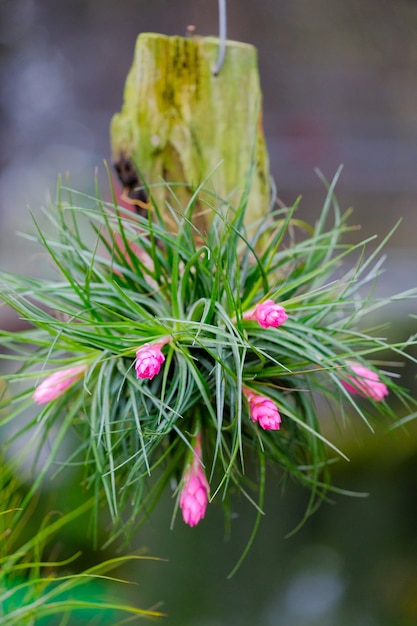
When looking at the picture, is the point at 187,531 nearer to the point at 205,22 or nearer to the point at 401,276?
the point at 401,276

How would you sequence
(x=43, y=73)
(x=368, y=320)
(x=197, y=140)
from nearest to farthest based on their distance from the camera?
1. (x=197, y=140)
2. (x=368, y=320)
3. (x=43, y=73)

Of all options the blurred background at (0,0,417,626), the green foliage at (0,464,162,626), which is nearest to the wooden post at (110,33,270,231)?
the green foliage at (0,464,162,626)

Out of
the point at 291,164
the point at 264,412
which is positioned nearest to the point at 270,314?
the point at 264,412

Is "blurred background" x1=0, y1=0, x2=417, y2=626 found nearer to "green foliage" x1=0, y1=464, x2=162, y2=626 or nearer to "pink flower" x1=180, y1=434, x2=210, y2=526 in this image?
"green foliage" x1=0, y1=464, x2=162, y2=626

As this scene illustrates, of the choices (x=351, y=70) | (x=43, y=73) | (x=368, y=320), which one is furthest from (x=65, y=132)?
(x=368, y=320)

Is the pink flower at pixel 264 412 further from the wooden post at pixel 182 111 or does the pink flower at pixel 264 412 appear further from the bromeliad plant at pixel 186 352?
the wooden post at pixel 182 111

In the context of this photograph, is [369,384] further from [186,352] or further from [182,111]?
[182,111]
